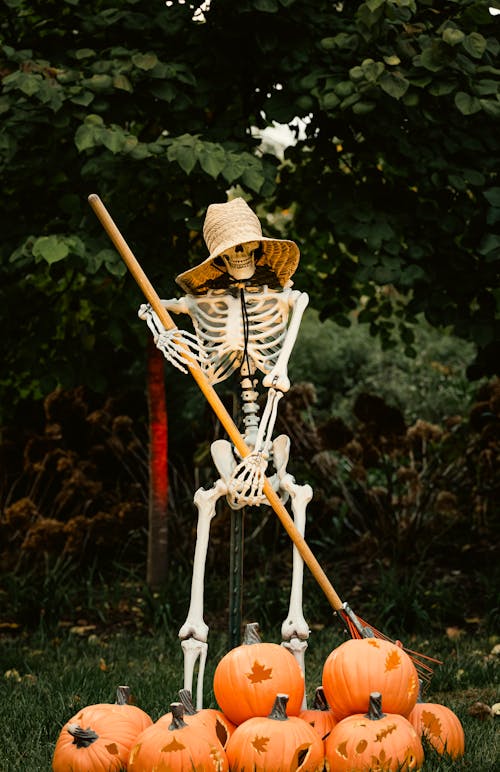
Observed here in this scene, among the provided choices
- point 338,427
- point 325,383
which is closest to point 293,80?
point 338,427

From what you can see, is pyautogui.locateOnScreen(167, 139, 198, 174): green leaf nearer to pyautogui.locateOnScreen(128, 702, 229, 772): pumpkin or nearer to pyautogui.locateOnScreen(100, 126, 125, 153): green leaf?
pyautogui.locateOnScreen(100, 126, 125, 153): green leaf

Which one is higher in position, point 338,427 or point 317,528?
point 338,427

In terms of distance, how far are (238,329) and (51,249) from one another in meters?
0.95

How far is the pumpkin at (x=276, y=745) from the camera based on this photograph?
2934 mm

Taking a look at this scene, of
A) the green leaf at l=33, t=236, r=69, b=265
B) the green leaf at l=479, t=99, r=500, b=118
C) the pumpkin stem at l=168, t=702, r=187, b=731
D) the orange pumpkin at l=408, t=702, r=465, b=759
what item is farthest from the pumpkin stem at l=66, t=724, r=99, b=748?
the green leaf at l=479, t=99, r=500, b=118

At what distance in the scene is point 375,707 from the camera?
303 cm

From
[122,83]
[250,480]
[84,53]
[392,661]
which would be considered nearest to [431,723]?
[392,661]

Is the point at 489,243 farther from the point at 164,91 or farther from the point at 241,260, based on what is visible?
the point at 164,91

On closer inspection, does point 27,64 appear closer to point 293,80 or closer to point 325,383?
point 293,80

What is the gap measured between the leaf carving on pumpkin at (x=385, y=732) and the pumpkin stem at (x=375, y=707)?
5 centimetres

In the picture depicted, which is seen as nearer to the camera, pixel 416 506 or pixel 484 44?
pixel 484 44

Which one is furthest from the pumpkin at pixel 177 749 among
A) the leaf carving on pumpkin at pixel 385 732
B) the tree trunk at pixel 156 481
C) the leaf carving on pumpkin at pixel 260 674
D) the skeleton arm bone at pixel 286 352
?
the tree trunk at pixel 156 481

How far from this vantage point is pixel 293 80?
185 inches

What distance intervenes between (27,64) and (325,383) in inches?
250
